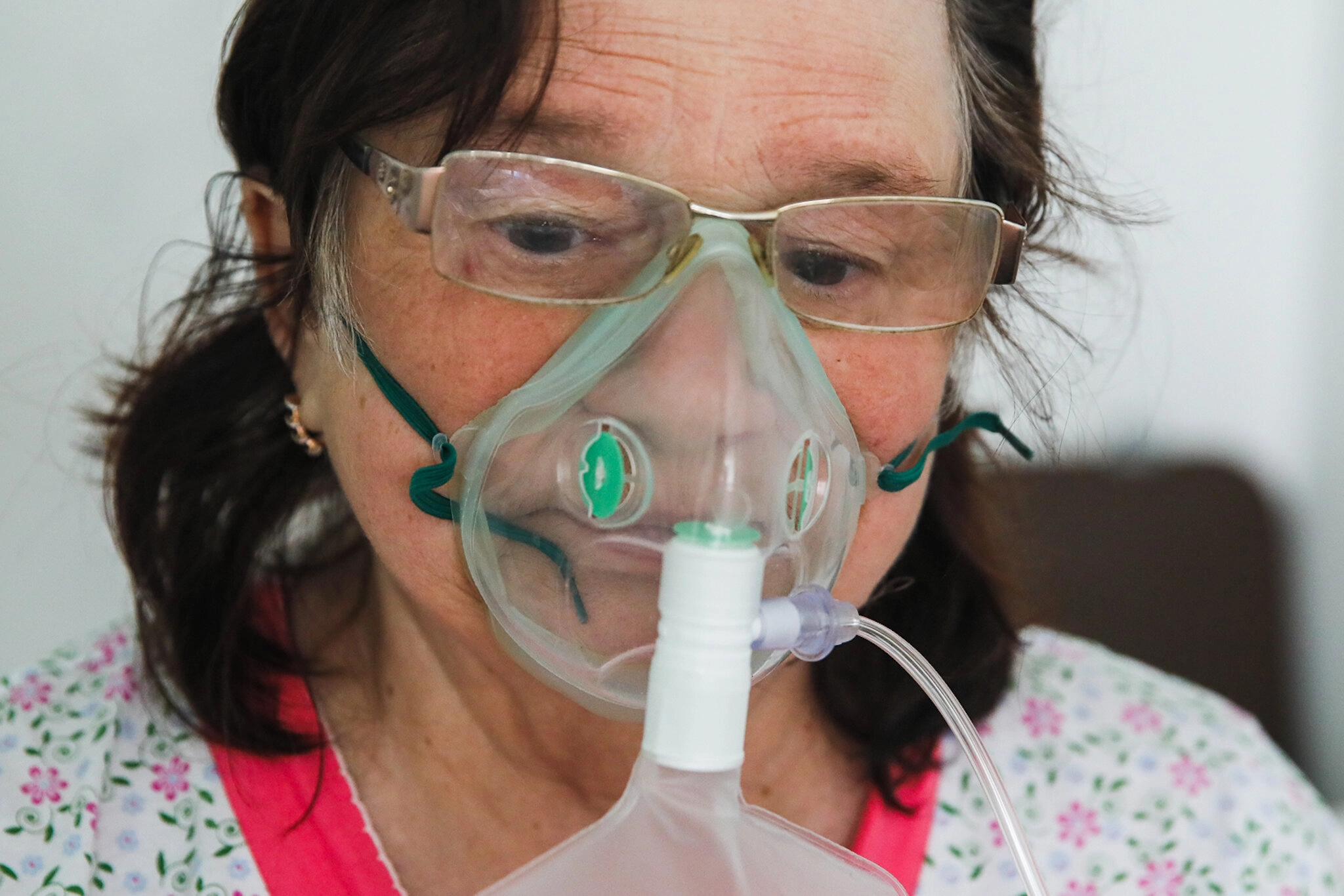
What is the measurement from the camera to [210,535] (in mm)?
1396

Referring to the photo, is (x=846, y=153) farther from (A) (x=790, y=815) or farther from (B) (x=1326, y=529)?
(B) (x=1326, y=529)

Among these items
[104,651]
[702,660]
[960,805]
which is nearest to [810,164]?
[702,660]

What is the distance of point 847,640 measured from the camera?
0.86m

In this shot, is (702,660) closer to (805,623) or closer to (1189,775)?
(805,623)

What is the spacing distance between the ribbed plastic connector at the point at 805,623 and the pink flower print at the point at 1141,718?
0.73 metres

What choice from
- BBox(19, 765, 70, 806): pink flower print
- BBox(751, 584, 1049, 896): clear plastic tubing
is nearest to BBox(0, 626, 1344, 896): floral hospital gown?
BBox(19, 765, 70, 806): pink flower print

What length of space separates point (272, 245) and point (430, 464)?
0.32m

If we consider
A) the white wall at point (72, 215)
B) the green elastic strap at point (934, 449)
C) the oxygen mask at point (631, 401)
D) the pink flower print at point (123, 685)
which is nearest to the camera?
the oxygen mask at point (631, 401)

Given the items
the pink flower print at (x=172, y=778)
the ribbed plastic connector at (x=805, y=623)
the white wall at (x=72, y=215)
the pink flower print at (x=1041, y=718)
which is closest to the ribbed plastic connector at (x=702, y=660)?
the ribbed plastic connector at (x=805, y=623)

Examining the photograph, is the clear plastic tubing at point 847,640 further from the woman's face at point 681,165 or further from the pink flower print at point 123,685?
the pink flower print at point 123,685

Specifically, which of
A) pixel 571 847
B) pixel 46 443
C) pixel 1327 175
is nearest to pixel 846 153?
pixel 571 847

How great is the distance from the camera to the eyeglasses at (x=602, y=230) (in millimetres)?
923

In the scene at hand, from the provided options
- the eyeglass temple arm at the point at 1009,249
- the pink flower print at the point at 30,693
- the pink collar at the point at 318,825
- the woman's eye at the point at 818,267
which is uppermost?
the woman's eye at the point at 818,267

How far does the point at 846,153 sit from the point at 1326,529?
183cm
